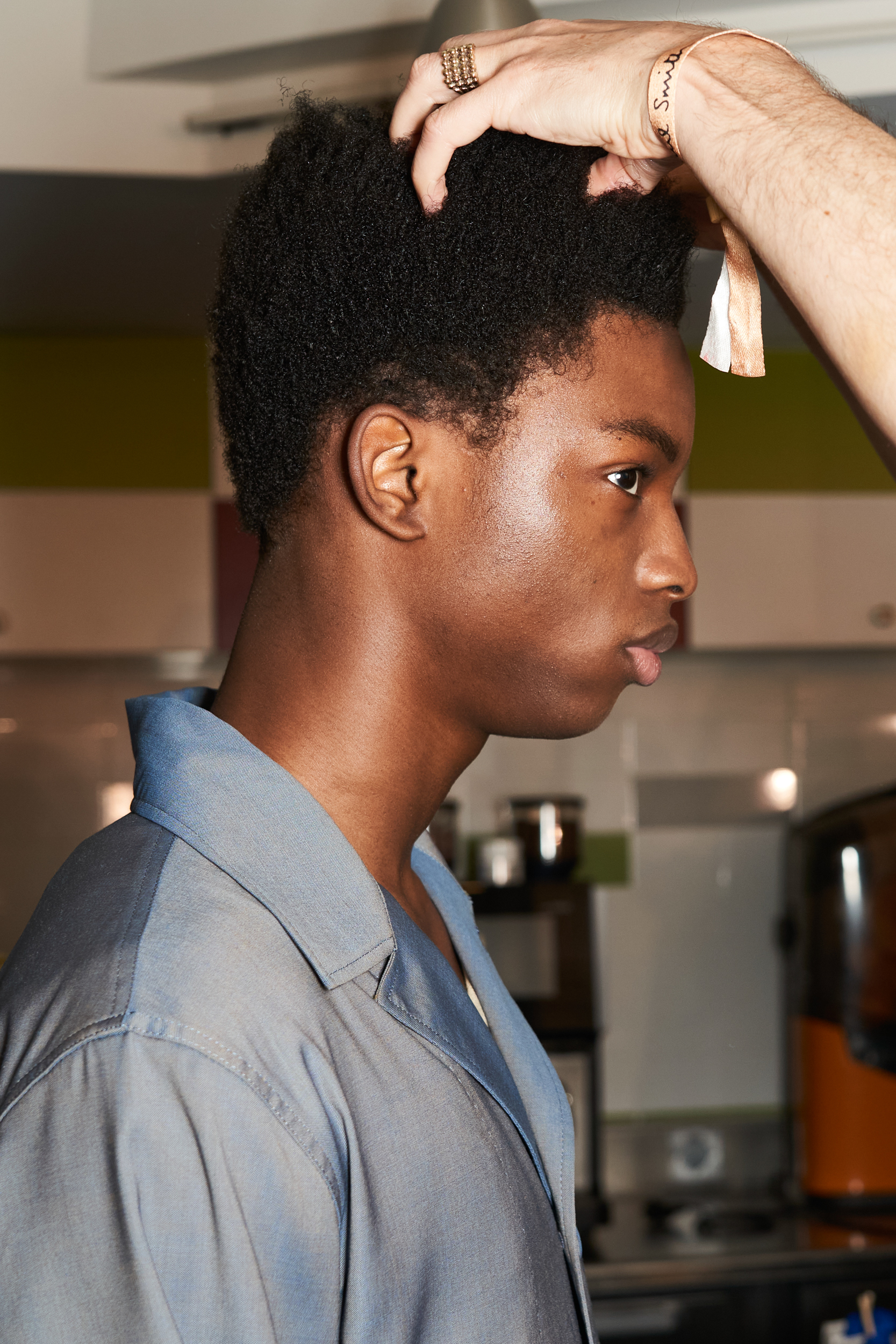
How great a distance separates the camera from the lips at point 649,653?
743 millimetres

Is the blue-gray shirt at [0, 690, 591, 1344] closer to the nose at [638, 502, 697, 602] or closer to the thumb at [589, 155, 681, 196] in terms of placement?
the nose at [638, 502, 697, 602]

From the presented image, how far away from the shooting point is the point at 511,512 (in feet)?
2.26

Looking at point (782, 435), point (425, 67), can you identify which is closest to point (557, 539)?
point (425, 67)

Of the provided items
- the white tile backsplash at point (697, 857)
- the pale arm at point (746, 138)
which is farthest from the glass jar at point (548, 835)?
the pale arm at point (746, 138)

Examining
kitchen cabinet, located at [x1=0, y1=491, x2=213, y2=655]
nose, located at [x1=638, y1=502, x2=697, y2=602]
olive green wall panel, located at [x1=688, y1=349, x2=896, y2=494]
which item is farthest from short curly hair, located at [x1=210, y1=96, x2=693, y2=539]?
olive green wall panel, located at [x1=688, y1=349, x2=896, y2=494]

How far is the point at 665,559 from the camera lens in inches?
28.7

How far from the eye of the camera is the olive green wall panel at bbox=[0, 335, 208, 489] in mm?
2594

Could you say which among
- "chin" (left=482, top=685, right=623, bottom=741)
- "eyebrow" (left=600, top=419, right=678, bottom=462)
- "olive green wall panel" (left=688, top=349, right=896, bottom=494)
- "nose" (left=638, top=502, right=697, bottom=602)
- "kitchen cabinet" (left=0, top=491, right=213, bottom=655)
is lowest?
"chin" (left=482, top=685, right=623, bottom=741)

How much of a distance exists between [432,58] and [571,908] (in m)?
1.96

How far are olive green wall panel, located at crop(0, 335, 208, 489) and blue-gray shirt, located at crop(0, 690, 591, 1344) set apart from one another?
77.7 inches

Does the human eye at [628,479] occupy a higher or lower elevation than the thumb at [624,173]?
lower

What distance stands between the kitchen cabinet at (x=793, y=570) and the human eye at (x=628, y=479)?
6.36ft

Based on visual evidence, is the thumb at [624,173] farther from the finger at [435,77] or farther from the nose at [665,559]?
the nose at [665,559]

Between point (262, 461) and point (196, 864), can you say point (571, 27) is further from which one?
point (196, 864)
